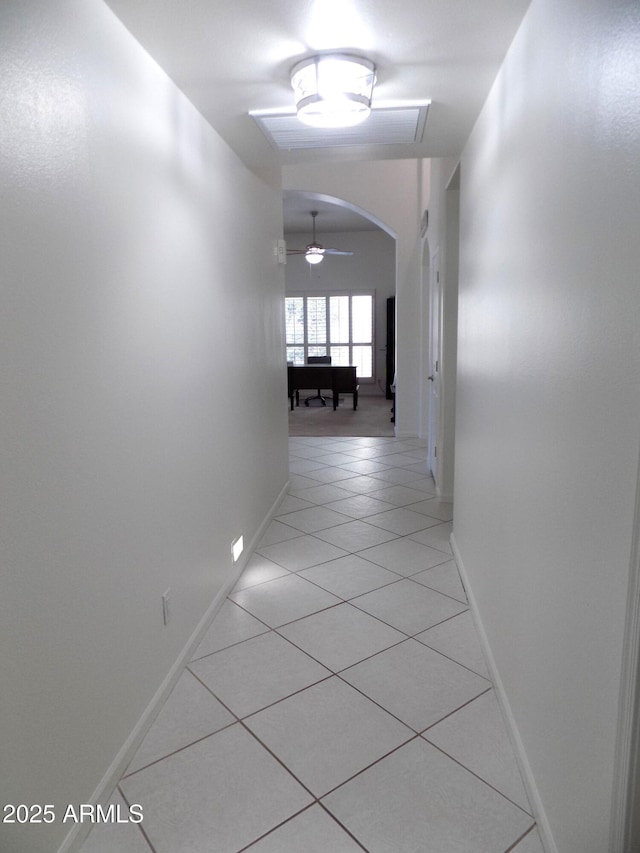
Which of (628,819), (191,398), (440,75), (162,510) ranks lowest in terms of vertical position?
(628,819)

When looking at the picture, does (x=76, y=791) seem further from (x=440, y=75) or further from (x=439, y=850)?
(x=440, y=75)

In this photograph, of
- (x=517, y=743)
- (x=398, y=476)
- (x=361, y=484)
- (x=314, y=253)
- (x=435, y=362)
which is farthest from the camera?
(x=314, y=253)

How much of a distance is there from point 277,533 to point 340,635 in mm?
1417

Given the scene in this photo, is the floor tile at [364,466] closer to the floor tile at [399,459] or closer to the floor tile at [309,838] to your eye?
the floor tile at [399,459]

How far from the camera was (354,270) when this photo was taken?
11.8 m

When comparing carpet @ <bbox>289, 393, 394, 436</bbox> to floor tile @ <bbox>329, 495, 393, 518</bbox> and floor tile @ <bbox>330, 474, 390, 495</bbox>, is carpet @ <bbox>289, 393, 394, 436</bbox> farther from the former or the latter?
floor tile @ <bbox>329, 495, 393, 518</bbox>

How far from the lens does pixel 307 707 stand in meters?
2.18

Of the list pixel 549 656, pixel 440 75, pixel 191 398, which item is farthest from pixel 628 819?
pixel 440 75

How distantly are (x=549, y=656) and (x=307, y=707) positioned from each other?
1.00 m

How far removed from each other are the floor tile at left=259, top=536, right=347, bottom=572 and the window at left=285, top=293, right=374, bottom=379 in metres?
8.48

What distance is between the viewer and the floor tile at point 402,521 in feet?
13.5

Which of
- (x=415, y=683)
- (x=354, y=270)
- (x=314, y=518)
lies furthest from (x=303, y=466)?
(x=354, y=270)

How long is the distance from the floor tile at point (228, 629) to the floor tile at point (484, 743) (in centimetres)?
99

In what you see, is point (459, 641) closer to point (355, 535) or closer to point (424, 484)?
point (355, 535)
